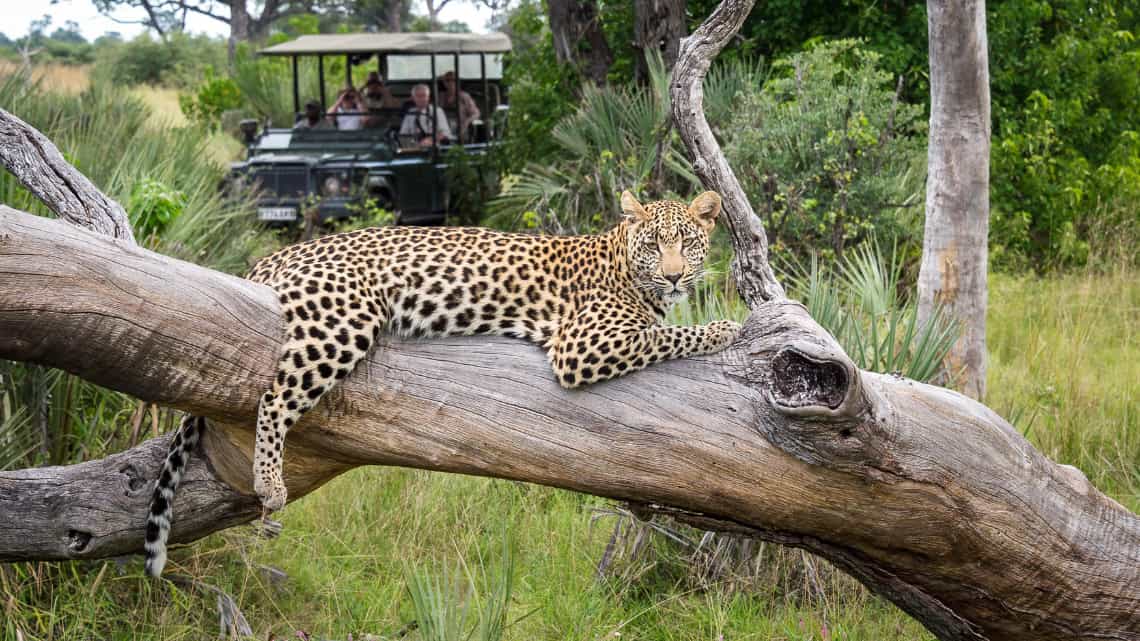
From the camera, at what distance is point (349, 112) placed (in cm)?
1677

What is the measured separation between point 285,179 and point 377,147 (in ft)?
4.60

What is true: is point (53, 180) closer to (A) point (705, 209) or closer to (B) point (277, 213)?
(A) point (705, 209)

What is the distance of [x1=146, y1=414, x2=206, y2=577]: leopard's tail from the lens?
189 inches

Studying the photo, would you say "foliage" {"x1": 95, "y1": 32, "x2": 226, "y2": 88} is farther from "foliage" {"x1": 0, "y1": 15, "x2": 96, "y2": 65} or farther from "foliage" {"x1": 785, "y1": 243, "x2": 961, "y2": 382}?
"foliage" {"x1": 785, "y1": 243, "x2": 961, "y2": 382}

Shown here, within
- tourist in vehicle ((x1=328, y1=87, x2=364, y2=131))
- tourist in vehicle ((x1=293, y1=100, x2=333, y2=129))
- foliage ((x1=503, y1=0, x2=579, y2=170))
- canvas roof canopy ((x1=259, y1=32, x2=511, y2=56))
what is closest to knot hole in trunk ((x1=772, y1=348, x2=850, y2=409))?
foliage ((x1=503, y1=0, x2=579, y2=170))

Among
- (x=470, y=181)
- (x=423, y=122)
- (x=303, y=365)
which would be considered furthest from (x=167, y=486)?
(x=423, y=122)

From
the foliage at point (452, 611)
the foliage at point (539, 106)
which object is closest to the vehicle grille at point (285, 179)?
the foliage at point (539, 106)

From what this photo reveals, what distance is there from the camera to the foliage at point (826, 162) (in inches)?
400

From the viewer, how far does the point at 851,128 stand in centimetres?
1017

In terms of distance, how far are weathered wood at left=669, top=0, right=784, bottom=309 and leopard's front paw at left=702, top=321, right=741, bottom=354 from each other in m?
0.60

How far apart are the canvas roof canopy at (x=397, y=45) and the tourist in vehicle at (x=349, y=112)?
2.08 ft

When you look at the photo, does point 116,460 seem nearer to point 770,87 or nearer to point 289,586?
point 289,586

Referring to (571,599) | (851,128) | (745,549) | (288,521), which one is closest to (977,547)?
(745,549)

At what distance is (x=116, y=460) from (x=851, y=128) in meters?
7.10
